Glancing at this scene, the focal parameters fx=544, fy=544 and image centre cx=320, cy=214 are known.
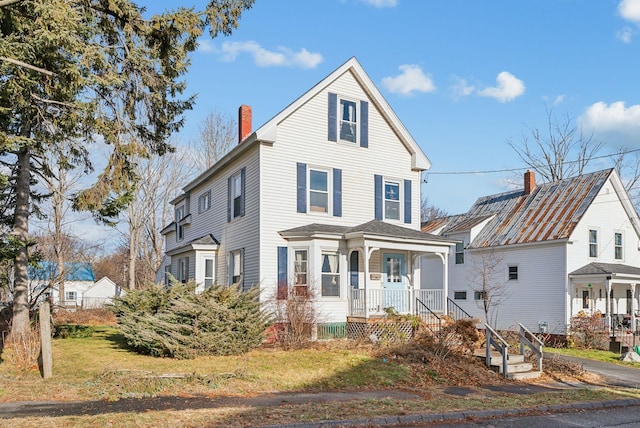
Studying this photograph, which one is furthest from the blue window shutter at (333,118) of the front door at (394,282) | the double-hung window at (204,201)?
the double-hung window at (204,201)

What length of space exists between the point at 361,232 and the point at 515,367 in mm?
6409

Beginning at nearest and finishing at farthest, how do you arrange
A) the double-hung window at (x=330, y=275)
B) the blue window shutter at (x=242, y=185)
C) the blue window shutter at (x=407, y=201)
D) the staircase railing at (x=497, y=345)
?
the staircase railing at (x=497, y=345), the double-hung window at (x=330, y=275), the blue window shutter at (x=242, y=185), the blue window shutter at (x=407, y=201)

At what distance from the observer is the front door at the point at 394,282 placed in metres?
20.4

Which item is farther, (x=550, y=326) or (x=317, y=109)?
(x=550, y=326)

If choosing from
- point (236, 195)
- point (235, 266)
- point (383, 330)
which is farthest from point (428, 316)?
point (236, 195)

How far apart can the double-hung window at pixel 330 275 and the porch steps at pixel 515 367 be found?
5.74 metres

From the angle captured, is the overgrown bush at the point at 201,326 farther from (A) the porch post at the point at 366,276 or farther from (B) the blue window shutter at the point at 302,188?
(B) the blue window shutter at the point at 302,188

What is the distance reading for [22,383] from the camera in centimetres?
1115

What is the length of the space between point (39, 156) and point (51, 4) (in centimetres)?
760

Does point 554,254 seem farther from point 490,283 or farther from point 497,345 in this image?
point 497,345

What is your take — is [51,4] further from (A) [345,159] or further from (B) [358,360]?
(A) [345,159]

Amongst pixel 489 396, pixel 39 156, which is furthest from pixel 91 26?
pixel 489 396

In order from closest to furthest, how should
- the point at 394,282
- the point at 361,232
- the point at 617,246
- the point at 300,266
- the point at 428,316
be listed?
the point at 361,232 → the point at 300,266 → the point at 428,316 → the point at 394,282 → the point at 617,246

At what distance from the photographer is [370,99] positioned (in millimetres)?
21812
